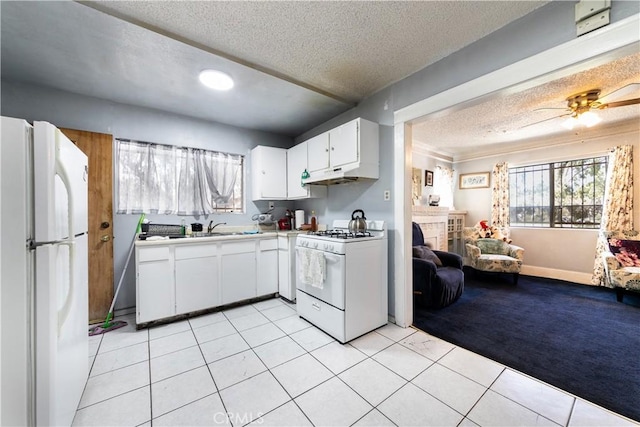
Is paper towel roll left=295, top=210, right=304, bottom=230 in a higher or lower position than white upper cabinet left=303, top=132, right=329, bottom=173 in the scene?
lower

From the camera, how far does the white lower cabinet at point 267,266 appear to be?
3142mm

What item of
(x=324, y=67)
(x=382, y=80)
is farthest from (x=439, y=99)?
(x=324, y=67)

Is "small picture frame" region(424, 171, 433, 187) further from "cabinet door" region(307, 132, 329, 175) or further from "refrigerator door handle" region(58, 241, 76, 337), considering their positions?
"refrigerator door handle" region(58, 241, 76, 337)

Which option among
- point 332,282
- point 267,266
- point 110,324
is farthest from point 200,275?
point 332,282

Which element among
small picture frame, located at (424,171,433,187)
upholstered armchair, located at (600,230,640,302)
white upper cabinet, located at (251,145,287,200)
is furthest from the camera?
small picture frame, located at (424,171,433,187)

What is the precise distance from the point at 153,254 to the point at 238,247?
34.5 inches

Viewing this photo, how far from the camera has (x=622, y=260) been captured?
3.22m

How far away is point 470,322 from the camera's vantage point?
2.54 meters

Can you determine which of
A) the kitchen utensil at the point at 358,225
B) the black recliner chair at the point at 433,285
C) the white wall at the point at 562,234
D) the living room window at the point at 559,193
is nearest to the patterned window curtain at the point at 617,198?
the white wall at the point at 562,234

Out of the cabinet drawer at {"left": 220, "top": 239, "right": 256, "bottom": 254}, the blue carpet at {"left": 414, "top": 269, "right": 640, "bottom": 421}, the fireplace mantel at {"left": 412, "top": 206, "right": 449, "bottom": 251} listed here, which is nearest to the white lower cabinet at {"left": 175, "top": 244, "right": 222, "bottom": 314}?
the cabinet drawer at {"left": 220, "top": 239, "right": 256, "bottom": 254}

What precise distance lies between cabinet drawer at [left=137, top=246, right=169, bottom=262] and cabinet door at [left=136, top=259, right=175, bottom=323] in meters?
0.04

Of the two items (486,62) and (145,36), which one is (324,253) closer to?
(486,62)

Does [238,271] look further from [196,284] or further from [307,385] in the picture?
[307,385]

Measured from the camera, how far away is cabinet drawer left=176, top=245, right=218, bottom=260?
2.59 metres
